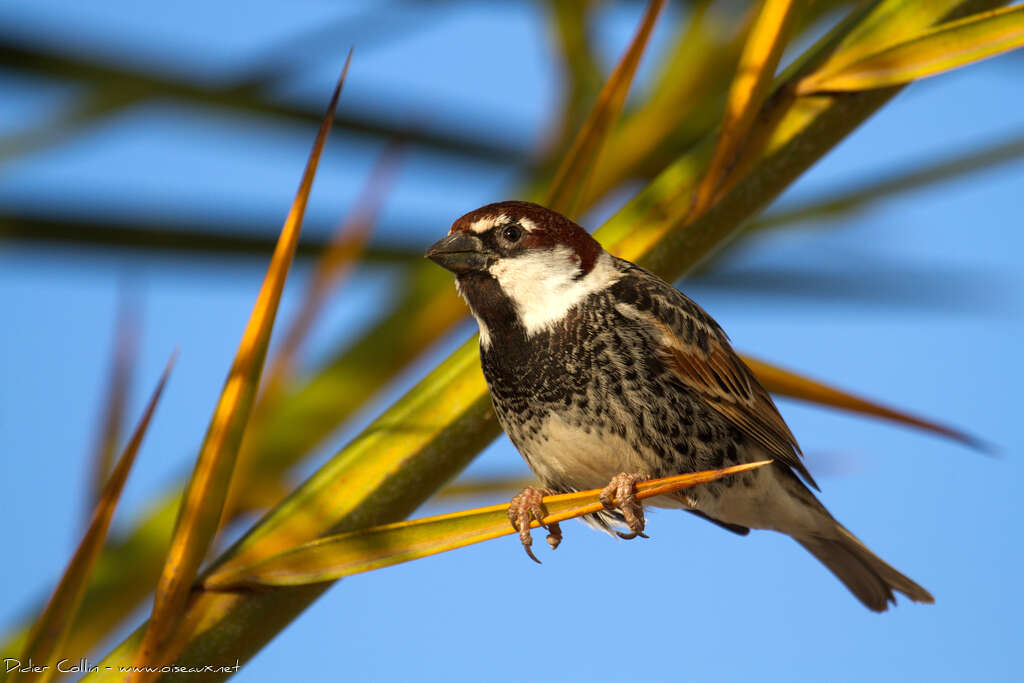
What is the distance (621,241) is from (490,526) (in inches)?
20.1

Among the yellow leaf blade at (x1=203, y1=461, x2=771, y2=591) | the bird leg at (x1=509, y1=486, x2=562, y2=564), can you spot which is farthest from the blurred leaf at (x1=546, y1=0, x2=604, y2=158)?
the yellow leaf blade at (x1=203, y1=461, x2=771, y2=591)

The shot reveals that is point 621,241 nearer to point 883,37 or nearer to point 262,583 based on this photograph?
point 883,37

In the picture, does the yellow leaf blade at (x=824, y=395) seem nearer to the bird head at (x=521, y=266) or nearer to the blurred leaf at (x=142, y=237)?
the bird head at (x=521, y=266)

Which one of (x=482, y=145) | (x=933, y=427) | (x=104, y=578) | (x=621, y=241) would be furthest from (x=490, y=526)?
(x=482, y=145)

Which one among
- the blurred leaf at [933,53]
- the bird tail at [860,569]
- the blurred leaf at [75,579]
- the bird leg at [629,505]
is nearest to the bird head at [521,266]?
the bird leg at [629,505]

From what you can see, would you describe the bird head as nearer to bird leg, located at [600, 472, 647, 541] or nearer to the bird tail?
bird leg, located at [600, 472, 647, 541]

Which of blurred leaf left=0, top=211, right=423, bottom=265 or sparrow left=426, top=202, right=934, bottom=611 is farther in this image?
blurred leaf left=0, top=211, right=423, bottom=265

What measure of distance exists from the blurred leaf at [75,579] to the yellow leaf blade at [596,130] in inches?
21.2

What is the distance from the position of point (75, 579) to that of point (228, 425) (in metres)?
0.25

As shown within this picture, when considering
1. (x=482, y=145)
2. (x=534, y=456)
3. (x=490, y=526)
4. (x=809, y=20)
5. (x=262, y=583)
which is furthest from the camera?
(x=482, y=145)

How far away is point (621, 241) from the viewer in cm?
143

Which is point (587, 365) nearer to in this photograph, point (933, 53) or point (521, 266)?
point (521, 266)

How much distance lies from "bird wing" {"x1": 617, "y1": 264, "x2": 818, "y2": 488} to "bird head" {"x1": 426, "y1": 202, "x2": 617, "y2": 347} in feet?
0.27

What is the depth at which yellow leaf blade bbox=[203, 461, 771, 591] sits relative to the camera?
42.0 inches
